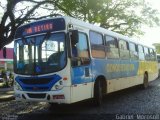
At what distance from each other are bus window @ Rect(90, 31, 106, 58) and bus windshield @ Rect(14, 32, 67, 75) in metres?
1.97

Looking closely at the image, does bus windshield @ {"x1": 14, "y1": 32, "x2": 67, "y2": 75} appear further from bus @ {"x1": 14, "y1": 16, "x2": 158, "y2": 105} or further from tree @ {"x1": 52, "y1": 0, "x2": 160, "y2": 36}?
tree @ {"x1": 52, "y1": 0, "x2": 160, "y2": 36}

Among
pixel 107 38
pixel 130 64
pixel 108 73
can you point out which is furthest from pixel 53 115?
pixel 130 64

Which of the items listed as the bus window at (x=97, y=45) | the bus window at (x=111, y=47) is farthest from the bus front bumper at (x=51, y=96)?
the bus window at (x=111, y=47)

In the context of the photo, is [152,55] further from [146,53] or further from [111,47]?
[111,47]

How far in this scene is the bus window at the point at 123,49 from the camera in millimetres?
15260

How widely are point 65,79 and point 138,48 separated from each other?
9.38m

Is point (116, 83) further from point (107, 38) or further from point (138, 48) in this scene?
point (138, 48)

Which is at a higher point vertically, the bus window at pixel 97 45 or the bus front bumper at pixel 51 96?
the bus window at pixel 97 45

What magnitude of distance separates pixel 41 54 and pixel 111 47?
164 inches

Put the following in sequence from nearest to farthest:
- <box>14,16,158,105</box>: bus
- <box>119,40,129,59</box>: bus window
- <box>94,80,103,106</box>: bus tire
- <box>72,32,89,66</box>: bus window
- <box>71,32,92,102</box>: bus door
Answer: <box>14,16,158,105</box>: bus → <box>71,32,92,102</box>: bus door → <box>72,32,89,66</box>: bus window → <box>94,80,103,106</box>: bus tire → <box>119,40,129,59</box>: bus window

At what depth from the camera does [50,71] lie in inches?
404

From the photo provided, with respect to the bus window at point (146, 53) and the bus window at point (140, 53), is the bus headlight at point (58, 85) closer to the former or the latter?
the bus window at point (140, 53)

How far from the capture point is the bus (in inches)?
401

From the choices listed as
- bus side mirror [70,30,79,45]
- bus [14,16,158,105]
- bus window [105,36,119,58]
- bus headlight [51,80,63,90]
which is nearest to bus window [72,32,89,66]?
bus [14,16,158,105]
